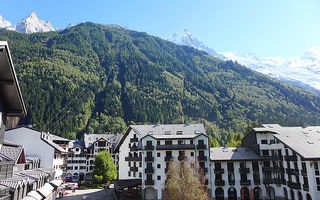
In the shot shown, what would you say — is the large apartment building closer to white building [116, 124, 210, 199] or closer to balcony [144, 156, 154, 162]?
white building [116, 124, 210, 199]

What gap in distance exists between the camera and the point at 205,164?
2256 inches

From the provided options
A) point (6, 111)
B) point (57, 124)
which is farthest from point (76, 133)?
point (6, 111)

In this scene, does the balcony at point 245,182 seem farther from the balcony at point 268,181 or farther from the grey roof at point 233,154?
the grey roof at point 233,154

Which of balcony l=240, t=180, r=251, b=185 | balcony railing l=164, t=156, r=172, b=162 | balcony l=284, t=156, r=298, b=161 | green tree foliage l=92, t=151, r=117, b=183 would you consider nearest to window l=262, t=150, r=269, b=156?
balcony l=284, t=156, r=298, b=161

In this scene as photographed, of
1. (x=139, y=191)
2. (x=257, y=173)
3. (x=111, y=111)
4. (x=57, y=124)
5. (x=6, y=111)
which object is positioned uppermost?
(x=111, y=111)

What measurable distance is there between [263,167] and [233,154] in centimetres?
772

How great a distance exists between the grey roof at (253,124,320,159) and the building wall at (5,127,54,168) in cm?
5233

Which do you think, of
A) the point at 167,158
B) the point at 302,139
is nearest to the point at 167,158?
the point at 167,158

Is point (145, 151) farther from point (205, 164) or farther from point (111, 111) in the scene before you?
point (111, 111)

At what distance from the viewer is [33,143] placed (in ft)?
174

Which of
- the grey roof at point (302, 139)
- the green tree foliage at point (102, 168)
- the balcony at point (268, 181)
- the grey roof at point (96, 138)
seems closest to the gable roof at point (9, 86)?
the grey roof at point (302, 139)

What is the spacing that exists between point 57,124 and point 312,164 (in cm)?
15298

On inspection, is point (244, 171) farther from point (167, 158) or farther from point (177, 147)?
point (167, 158)

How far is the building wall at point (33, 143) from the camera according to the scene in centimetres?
5256
